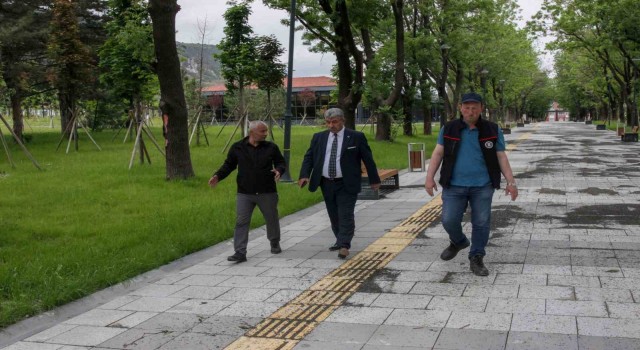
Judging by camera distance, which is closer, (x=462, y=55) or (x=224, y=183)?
(x=224, y=183)

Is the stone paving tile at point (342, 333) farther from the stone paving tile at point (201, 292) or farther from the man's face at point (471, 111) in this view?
the man's face at point (471, 111)

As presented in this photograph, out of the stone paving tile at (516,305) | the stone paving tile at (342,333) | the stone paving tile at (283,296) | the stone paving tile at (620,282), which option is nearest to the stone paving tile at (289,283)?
the stone paving tile at (283,296)

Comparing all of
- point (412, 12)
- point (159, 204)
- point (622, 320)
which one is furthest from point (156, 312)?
point (412, 12)

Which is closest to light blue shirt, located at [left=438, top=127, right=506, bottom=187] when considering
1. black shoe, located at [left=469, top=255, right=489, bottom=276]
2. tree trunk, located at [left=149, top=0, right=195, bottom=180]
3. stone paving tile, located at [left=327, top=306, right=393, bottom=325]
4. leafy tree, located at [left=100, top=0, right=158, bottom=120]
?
black shoe, located at [left=469, top=255, right=489, bottom=276]

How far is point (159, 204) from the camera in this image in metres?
10.8

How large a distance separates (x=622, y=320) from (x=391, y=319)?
165 centimetres

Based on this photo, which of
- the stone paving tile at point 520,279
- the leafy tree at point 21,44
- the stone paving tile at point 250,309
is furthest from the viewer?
the leafy tree at point 21,44

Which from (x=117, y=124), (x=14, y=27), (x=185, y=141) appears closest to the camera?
(x=185, y=141)

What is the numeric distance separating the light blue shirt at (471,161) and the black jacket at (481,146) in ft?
0.11

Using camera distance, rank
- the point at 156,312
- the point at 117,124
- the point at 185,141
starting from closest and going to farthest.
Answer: the point at 156,312, the point at 185,141, the point at 117,124

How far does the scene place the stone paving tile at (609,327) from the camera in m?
4.28

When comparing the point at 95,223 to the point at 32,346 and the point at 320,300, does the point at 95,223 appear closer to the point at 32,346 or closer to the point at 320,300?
the point at 32,346

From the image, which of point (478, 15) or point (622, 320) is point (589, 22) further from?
point (622, 320)

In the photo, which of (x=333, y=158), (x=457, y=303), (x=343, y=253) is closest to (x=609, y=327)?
(x=457, y=303)
